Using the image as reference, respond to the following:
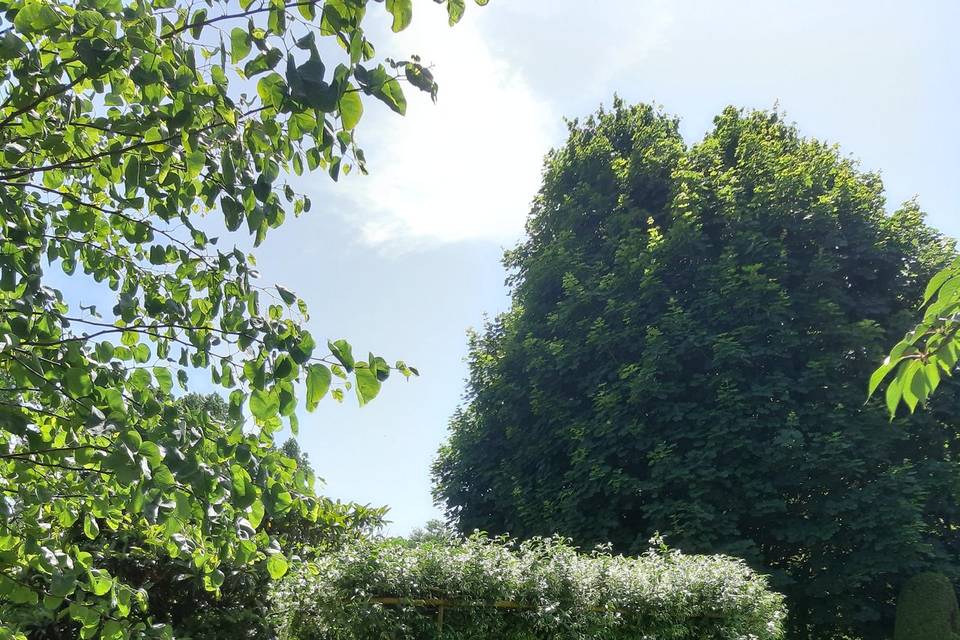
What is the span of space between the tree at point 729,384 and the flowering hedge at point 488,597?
4.21 meters

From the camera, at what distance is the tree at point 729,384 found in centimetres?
1181

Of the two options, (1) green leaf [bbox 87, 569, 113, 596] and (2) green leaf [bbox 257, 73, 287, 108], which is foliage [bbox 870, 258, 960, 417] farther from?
(1) green leaf [bbox 87, 569, 113, 596]

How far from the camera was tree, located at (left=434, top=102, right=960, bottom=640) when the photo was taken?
11.8 meters

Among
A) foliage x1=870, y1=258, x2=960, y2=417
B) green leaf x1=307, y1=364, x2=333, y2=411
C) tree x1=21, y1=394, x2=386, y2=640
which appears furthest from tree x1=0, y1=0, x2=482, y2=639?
tree x1=21, y1=394, x2=386, y2=640

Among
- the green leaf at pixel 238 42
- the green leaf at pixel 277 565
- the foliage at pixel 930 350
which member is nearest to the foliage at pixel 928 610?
the foliage at pixel 930 350

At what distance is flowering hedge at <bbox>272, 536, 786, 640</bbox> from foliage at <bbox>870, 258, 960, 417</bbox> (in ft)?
15.6

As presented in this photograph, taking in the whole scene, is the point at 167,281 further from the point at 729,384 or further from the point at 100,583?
the point at 729,384

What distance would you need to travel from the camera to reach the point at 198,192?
2.44 m

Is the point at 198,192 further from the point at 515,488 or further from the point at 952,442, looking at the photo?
the point at 952,442

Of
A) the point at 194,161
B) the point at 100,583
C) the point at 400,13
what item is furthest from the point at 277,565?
the point at 400,13

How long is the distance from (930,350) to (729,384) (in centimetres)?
1128

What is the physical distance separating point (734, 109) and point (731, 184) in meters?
3.12

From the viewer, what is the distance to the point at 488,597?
630 centimetres

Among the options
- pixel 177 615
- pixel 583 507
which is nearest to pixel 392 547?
pixel 177 615
